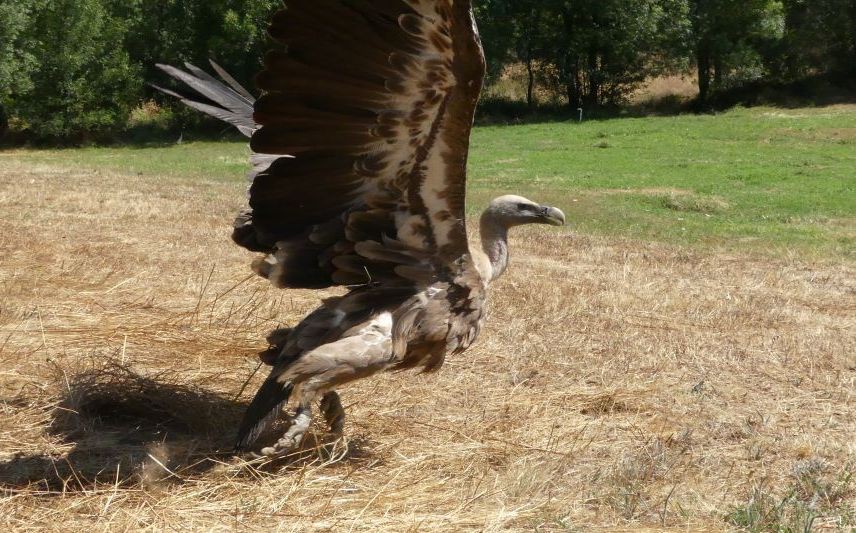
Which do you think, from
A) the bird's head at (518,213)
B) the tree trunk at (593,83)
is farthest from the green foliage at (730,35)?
the bird's head at (518,213)

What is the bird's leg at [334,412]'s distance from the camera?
4605 mm

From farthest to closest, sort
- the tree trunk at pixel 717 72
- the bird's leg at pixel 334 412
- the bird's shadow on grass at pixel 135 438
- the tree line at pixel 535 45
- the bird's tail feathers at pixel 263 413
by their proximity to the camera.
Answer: the tree trunk at pixel 717 72, the tree line at pixel 535 45, the bird's leg at pixel 334 412, the bird's tail feathers at pixel 263 413, the bird's shadow on grass at pixel 135 438

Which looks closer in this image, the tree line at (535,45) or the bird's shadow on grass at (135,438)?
the bird's shadow on grass at (135,438)

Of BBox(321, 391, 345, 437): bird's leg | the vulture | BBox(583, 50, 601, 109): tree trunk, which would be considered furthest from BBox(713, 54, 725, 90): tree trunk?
BBox(321, 391, 345, 437): bird's leg

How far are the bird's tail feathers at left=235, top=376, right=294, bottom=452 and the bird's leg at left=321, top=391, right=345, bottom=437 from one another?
398mm

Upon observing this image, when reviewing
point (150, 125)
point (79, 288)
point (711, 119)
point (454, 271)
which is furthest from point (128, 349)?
point (150, 125)

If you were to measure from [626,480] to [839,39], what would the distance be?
36.8m

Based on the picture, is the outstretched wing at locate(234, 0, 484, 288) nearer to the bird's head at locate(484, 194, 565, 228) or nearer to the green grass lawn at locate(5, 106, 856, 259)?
the bird's head at locate(484, 194, 565, 228)

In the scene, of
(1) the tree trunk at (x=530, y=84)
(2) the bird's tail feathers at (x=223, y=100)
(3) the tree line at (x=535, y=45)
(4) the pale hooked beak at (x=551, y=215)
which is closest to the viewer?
(4) the pale hooked beak at (x=551, y=215)

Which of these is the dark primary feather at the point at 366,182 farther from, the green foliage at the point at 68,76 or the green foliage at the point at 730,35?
the green foliage at the point at 730,35

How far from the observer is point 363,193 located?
14.5 feet

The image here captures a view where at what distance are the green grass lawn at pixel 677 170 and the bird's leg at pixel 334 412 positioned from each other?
7172 millimetres

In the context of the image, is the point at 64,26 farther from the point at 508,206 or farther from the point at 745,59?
the point at 508,206

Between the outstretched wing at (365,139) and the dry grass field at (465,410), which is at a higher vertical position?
the outstretched wing at (365,139)
